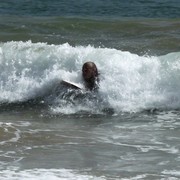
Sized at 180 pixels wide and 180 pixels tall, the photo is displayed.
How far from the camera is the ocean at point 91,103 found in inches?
300

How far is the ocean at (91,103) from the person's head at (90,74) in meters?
0.17

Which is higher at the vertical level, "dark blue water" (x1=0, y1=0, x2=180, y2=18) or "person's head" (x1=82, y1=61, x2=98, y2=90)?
"dark blue water" (x1=0, y1=0, x2=180, y2=18)

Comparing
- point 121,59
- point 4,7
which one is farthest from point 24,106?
→ point 4,7

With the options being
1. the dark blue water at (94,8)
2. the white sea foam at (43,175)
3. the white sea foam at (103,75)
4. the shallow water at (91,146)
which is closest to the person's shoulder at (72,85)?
the white sea foam at (103,75)

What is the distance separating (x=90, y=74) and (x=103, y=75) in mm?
582

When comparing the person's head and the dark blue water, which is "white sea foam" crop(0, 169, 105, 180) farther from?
the dark blue water

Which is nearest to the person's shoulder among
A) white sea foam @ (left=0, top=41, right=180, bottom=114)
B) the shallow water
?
white sea foam @ (left=0, top=41, right=180, bottom=114)

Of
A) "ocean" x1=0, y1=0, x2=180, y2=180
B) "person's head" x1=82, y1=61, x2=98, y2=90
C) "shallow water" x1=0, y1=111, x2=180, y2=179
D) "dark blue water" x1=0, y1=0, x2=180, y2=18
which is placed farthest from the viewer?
"dark blue water" x1=0, y1=0, x2=180, y2=18

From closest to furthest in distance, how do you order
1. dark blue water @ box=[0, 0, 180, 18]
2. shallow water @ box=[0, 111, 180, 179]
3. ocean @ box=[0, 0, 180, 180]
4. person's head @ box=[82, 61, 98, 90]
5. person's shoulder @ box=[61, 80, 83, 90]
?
shallow water @ box=[0, 111, 180, 179], ocean @ box=[0, 0, 180, 180], person's head @ box=[82, 61, 98, 90], person's shoulder @ box=[61, 80, 83, 90], dark blue water @ box=[0, 0, 180, 18]

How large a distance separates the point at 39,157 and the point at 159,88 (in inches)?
165

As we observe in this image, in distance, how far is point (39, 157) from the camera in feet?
25.9

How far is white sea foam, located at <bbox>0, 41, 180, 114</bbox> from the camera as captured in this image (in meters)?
11.3

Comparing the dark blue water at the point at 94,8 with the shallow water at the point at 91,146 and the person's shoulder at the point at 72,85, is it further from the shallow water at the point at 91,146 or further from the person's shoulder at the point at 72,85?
the shallow water at the point at 91,146

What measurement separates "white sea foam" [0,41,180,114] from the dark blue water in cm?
863
